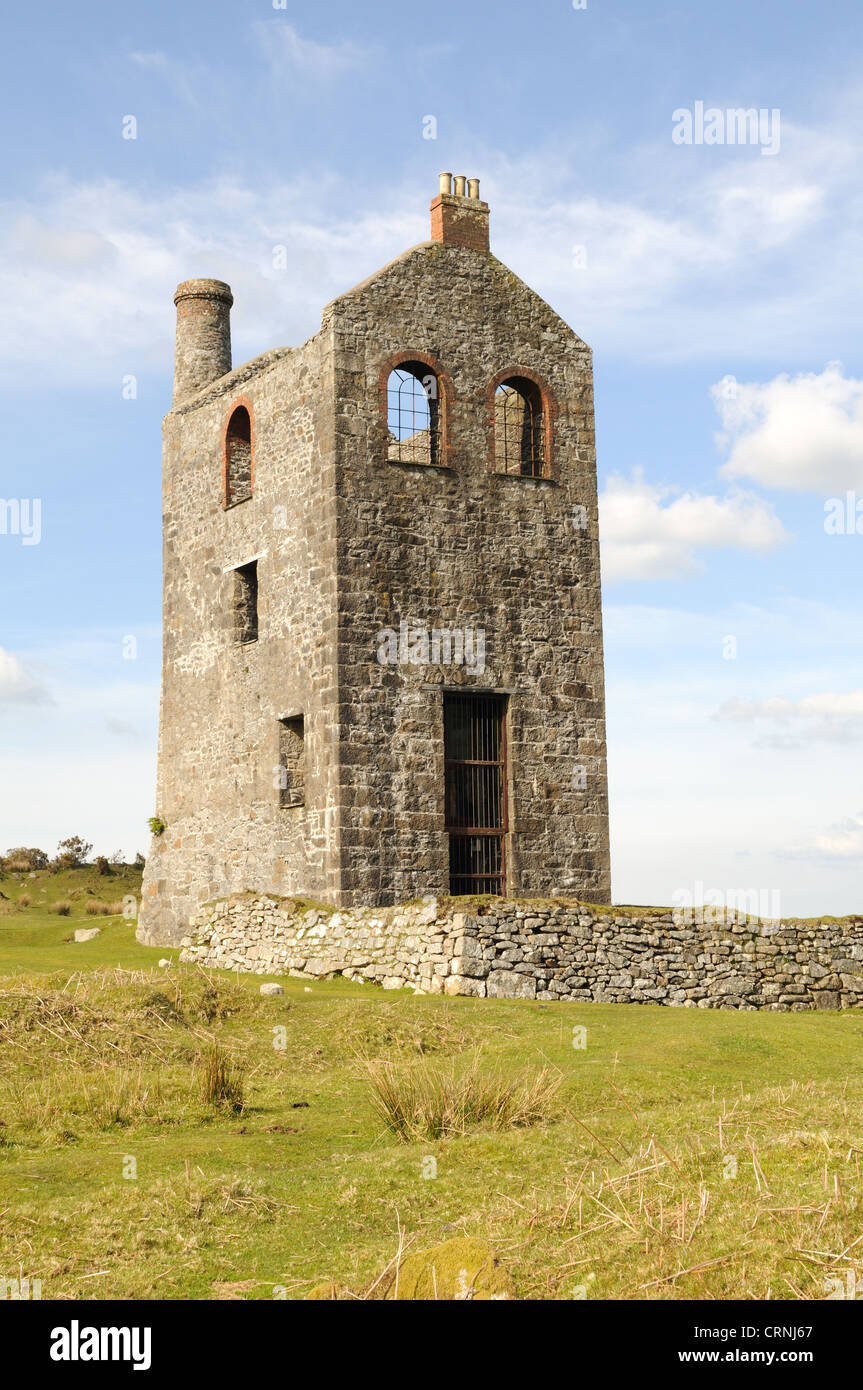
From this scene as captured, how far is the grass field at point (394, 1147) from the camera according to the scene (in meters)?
6.82

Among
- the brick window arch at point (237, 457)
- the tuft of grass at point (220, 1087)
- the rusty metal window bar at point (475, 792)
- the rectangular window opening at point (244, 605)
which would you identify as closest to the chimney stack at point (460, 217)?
the brick window arch at point (237, 457)

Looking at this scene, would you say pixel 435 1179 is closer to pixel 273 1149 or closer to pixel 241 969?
pixel 273 1149

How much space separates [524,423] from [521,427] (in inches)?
5.1

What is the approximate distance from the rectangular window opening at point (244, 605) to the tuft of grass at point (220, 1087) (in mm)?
14283

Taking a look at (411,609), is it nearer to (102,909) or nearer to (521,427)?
(521,427)

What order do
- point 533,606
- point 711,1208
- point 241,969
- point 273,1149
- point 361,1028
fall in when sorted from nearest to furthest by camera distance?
point 711,1208, point 273,1149, point 361,1028, point 241,969, point 533,606

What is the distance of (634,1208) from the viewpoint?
721 cm

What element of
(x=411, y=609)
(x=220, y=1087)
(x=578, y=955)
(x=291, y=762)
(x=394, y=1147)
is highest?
(x=411, y=609)

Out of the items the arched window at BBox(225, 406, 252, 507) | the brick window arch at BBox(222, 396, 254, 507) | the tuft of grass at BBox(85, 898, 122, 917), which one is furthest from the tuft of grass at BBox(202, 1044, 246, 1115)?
the tuft of grass at BBox(85, 898, 122, 917)

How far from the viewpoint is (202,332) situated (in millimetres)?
28688

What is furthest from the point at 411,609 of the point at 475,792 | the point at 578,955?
the point at 578,955

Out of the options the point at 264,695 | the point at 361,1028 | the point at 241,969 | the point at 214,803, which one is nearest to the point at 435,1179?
the point at 361,1028

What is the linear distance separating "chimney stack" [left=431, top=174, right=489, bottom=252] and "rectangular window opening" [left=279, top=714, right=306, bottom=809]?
884cm

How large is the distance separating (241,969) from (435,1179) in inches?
522
